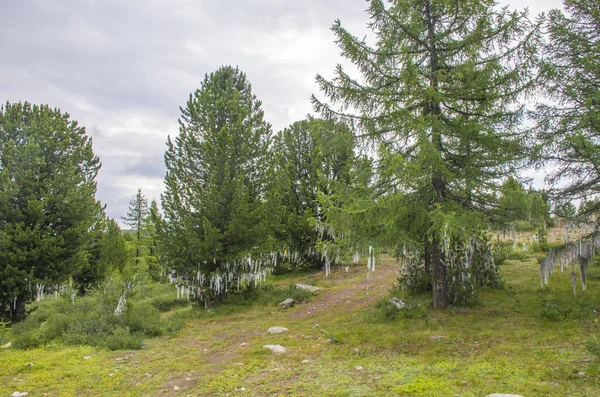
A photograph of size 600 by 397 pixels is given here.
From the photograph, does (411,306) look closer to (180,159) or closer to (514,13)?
(514,13)

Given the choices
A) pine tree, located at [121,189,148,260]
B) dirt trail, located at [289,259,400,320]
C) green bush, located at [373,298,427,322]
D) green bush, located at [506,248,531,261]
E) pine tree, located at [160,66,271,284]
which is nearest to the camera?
green bush, located at [373,298,427,322]

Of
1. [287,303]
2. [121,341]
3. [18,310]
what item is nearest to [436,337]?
[287,303]

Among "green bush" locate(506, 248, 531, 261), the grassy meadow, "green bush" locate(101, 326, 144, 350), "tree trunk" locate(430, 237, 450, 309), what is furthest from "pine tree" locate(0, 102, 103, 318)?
"green bush" locate(506, 248, 531, 261)

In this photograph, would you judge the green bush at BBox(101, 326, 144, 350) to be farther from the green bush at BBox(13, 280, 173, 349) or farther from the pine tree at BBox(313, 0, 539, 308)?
the pine tree at BBox(313, 0, 539, 308)

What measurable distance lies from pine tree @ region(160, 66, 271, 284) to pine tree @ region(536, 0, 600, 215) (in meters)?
10.7

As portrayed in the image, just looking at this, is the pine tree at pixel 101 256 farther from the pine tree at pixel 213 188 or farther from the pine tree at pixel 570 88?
the pine tree at pixel 570 88

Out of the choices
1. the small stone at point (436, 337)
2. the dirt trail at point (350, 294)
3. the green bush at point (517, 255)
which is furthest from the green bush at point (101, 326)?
the green bush at point (517, 255)

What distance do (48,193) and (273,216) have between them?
10513 mm

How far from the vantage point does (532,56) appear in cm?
857

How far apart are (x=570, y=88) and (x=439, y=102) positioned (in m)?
3.51

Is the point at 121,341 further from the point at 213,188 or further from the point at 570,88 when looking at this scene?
the point at 570,88

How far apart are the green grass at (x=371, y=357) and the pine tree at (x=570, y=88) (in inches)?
135

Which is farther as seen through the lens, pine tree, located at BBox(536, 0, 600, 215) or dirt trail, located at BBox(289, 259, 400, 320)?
A: dirt trail, located at BBox(289, 259, 400, 320)

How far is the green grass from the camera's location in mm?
5441
